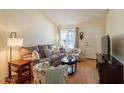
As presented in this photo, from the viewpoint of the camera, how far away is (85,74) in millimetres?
3986

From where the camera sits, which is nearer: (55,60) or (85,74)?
(85,74)

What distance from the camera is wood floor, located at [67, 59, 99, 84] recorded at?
11.4 feet

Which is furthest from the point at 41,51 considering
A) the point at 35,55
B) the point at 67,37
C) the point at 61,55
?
the point at 67,37

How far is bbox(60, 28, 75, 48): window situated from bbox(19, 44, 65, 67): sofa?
263 mm

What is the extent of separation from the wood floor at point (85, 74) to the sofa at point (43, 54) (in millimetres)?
674

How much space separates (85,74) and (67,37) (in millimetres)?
1346

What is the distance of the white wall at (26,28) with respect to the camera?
11.0 ft

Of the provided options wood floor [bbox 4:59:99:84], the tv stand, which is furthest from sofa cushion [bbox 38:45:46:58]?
the tv stand

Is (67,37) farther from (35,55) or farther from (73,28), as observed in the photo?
(35,55)

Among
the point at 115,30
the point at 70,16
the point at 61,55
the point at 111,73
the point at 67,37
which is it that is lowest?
Answer: the point at 111,73

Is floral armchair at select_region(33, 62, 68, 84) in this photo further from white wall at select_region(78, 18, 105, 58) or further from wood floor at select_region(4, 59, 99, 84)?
white wall at select_region(78, 18, 105, 58)
